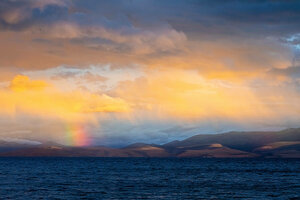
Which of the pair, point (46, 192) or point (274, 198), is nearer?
point (274, 198)

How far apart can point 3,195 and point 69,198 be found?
32.8ft

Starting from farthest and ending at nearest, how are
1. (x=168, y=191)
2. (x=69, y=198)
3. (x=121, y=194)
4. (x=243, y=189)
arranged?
(x=243, y=189)
(x=168, y=191)
(x=121, y=194)
(x=69, y=198)

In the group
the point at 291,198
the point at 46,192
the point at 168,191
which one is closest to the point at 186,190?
the point at 168,191

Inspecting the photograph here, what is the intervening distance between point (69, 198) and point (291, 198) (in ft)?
103

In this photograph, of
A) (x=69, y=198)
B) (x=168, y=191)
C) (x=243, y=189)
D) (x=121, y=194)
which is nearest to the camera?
(x=69, y=198)

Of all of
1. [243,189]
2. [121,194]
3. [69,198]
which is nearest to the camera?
[69,198]

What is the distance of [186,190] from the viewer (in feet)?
201

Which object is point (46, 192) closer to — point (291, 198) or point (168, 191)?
point (168, 191)

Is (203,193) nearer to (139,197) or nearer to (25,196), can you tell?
(139,197)

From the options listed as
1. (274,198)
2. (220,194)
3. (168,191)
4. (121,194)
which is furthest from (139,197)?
(274,198)

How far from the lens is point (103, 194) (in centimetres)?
5522

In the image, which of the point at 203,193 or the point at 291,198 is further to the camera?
the point at 203,193

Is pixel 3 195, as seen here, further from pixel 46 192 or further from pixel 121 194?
pixel 121 194

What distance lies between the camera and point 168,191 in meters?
59.8
